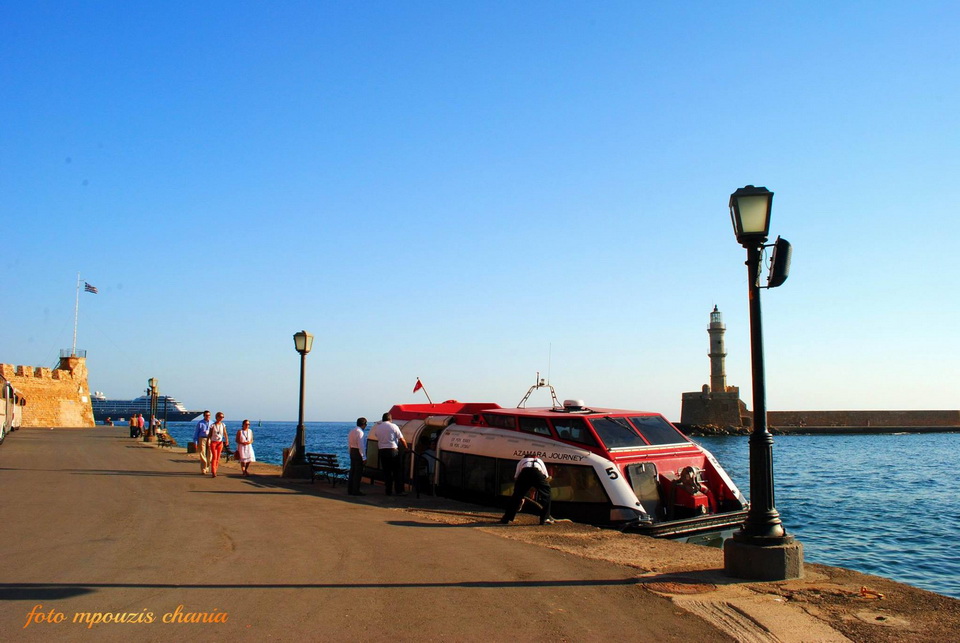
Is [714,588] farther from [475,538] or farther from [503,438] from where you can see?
[503,438]

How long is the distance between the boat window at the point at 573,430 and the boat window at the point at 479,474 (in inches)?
65.6

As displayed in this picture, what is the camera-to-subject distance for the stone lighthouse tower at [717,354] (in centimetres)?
9062

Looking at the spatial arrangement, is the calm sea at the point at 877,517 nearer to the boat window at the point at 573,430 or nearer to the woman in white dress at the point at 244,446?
the boat window at the point at 573,430

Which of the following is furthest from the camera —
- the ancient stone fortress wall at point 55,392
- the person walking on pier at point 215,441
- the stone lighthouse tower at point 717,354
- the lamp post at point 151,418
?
the stone lighthouse tower at point 717,354

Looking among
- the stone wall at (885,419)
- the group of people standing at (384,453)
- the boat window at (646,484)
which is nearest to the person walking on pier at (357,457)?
the group of people standing at (384,453)

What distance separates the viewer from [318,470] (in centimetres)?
1911

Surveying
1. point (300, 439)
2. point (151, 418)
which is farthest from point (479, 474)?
point (151, 418)

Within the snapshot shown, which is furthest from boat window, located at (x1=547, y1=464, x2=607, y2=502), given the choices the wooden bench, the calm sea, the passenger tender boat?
the wooden bench

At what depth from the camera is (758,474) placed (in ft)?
26.0

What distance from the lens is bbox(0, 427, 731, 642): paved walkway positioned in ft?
19.5

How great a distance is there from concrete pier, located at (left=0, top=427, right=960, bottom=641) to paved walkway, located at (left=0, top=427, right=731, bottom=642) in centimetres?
3

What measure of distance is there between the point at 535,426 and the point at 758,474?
22.6 ft

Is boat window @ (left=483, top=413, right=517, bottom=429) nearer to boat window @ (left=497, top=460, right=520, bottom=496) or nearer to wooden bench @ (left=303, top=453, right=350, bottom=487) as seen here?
boat window @ (left=497, top=460, right=520, bottom=496)

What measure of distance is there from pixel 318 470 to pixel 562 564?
11.9 m
